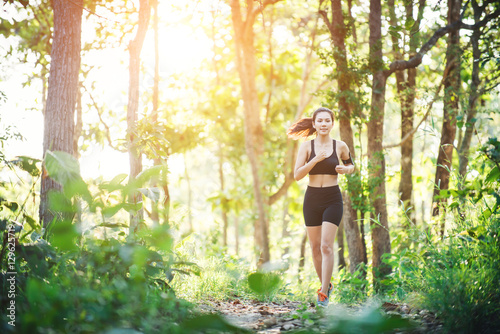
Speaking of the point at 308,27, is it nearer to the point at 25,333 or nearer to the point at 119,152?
the point at 119,152

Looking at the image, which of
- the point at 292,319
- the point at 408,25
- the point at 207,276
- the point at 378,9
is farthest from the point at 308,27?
the point at 292,319

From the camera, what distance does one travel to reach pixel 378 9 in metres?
7.11

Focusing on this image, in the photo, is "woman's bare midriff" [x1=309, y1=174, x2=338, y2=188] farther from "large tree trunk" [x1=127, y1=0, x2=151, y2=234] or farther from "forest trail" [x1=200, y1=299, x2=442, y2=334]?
"large tree trunk" [x1=127, y1=0, x2=151, y2=234]

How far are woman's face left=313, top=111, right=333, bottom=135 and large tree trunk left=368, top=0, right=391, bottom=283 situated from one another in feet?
7.41

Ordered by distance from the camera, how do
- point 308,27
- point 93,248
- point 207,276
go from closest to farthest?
1. point 93,248
2. point 207,276
3. point 308,27

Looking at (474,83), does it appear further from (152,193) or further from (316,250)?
(152,193)

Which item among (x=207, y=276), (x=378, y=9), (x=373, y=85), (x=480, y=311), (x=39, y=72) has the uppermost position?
(x=378, y=9)

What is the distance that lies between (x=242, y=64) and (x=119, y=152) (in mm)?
3464

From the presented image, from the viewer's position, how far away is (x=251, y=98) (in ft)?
35.2

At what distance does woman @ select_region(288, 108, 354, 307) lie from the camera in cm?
472

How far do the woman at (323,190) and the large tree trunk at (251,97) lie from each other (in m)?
4.73

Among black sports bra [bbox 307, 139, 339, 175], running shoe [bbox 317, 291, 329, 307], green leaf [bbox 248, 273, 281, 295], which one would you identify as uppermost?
black sports bra [bbox 307, 139, 339, 175]

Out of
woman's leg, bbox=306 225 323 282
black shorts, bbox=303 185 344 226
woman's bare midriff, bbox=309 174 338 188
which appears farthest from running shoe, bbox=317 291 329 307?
woman's bare midriff, bbox=309 174 338 188

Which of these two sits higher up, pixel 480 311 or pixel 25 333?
pixel 25 333
